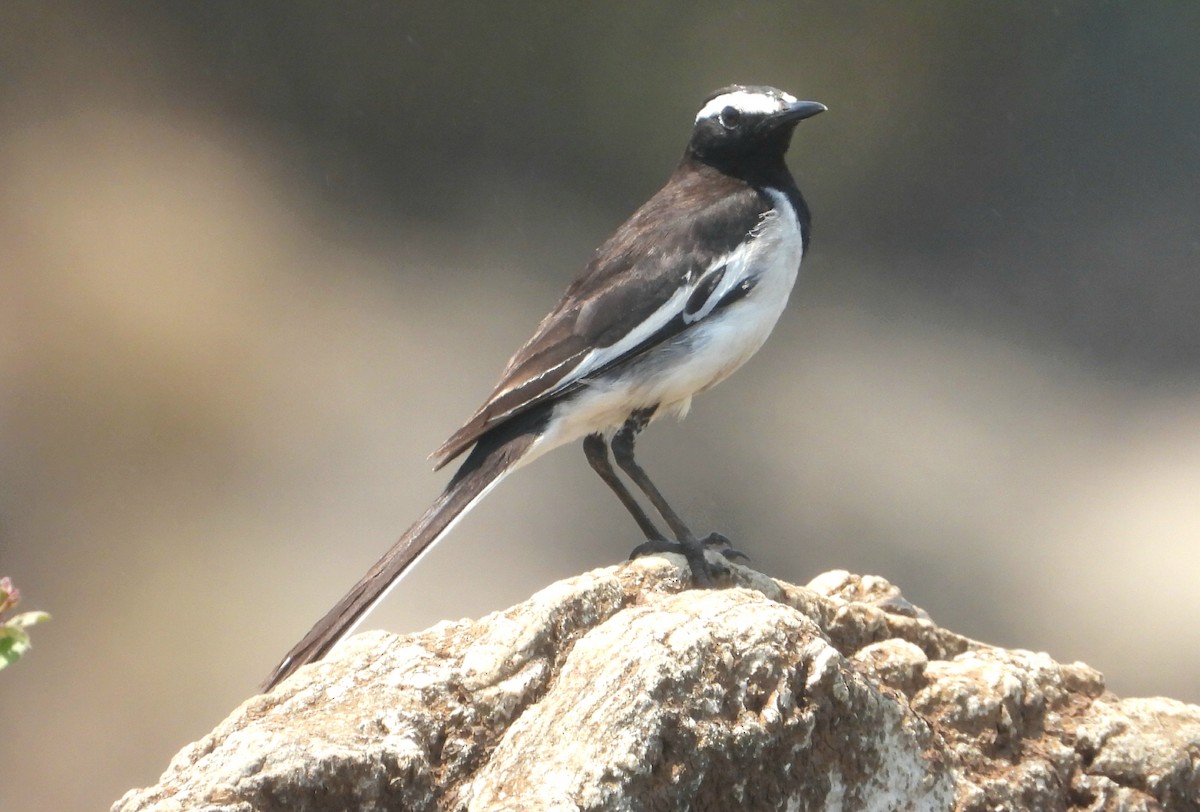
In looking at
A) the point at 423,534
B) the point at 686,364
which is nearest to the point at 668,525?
the point at 686,364

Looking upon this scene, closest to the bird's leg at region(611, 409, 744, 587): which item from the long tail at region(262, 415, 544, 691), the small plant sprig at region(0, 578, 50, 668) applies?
the long tail at region(262, 415, 544, 691)

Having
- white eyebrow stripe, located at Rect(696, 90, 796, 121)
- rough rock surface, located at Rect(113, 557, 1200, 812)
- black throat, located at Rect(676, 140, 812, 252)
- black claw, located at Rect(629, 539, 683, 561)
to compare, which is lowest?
rough rock surface, located at Rect(113, 557, 1200, 812)

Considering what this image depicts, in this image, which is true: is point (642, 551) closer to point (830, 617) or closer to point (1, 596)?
point (830, 617)

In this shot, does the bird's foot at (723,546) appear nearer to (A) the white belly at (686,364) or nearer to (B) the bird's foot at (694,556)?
→ (B) the bird's foot at (694,556)

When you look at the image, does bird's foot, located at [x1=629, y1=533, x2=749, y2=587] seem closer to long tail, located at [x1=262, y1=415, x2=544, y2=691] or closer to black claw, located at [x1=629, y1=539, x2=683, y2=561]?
black claw, located at [x1=629, y1=539, x2=683, y2=561]

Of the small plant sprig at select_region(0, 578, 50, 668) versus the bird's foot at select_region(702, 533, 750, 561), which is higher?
the bird's foot at select_region(702, 533, 750, 561)

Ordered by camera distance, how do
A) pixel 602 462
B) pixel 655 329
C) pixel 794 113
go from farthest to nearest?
pixel 794 113 → pixel 602 462 → pixel 655 329

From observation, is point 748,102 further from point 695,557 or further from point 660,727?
point 660,727
